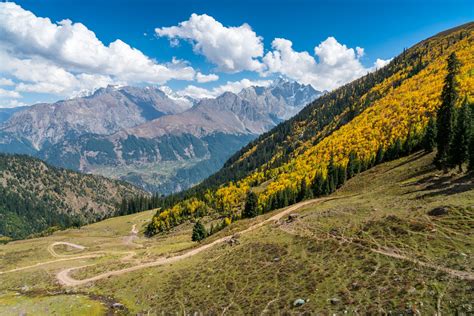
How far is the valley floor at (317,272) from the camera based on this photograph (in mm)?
28328

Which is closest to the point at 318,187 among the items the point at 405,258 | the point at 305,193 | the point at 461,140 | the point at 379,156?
the point at 305,193

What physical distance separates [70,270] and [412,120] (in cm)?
14969

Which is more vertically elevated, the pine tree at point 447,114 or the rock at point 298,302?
the pine tree at point 447,114

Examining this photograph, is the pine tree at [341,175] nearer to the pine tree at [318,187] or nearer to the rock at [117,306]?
the pine tree at [318,187]

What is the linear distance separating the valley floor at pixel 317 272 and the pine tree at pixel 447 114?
690 centimetres

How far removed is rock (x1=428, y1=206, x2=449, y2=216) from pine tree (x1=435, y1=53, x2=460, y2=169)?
115 ft

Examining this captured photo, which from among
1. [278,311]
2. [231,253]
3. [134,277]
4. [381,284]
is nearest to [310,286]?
[278,311]

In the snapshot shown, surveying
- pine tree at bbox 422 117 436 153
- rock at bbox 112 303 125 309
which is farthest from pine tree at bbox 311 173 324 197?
rock at bbox 112 303 125 309

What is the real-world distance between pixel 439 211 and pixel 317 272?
19994 mm

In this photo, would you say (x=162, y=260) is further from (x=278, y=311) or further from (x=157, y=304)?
(x=278, y=311)

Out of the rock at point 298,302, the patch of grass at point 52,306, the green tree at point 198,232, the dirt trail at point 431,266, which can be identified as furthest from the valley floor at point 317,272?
the green tree at point 198,232

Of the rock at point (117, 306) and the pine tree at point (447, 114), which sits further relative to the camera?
the pine tree at point (447, 114)

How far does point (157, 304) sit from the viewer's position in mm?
42000

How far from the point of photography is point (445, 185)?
2329 inches
